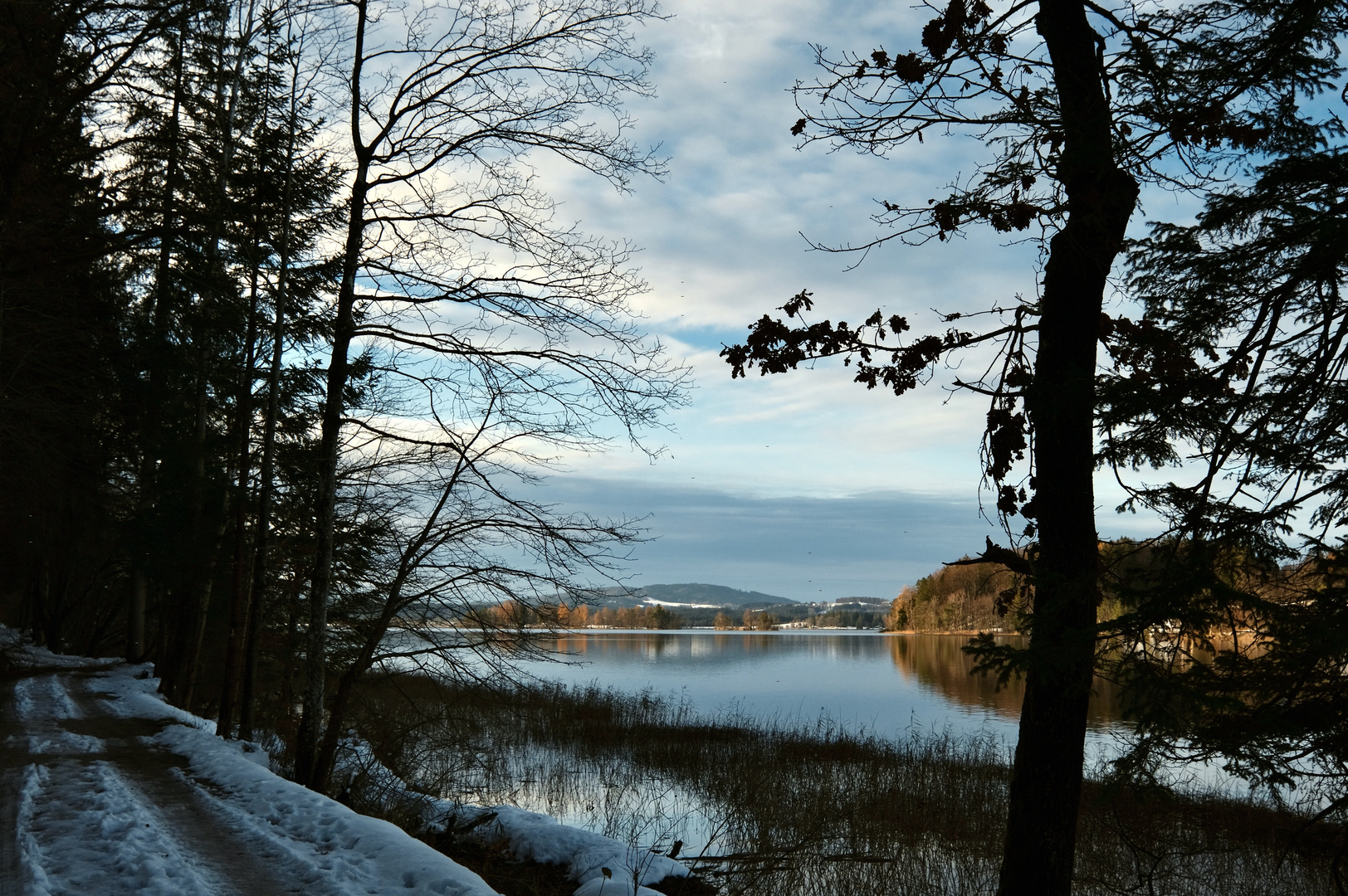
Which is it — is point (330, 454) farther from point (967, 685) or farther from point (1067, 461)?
point (967, 685)

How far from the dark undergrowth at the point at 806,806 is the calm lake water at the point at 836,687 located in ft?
7.40

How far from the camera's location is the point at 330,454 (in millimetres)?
9969

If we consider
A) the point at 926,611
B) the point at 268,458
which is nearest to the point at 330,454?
the point at 268,458

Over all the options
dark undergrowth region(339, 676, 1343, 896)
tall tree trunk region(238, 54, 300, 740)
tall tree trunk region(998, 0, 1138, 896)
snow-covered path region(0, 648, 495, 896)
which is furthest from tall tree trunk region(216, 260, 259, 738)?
tall tree trunk region(998, 0, 1138, 896)

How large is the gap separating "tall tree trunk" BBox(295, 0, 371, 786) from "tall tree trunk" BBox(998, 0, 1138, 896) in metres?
7.41

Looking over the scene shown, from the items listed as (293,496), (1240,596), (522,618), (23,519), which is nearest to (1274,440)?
(1240,596)

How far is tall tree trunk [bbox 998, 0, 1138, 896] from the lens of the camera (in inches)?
209

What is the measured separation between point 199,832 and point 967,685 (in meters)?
36.1

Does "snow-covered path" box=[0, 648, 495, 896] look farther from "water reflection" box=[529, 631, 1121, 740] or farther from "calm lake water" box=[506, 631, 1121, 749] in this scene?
"water reflection" box=[529, 631, 1121, 740]

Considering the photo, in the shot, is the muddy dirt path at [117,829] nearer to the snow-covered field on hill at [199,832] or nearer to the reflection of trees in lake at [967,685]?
the snow-covered field on hill at [199,832]

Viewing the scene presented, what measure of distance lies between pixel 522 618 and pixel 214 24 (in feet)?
36.8

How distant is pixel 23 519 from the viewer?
20.2 m

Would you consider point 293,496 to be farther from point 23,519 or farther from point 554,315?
point 23,519

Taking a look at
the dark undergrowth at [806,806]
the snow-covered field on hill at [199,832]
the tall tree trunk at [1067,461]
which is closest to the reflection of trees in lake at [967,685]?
the dark undergrowth at [806,806]
